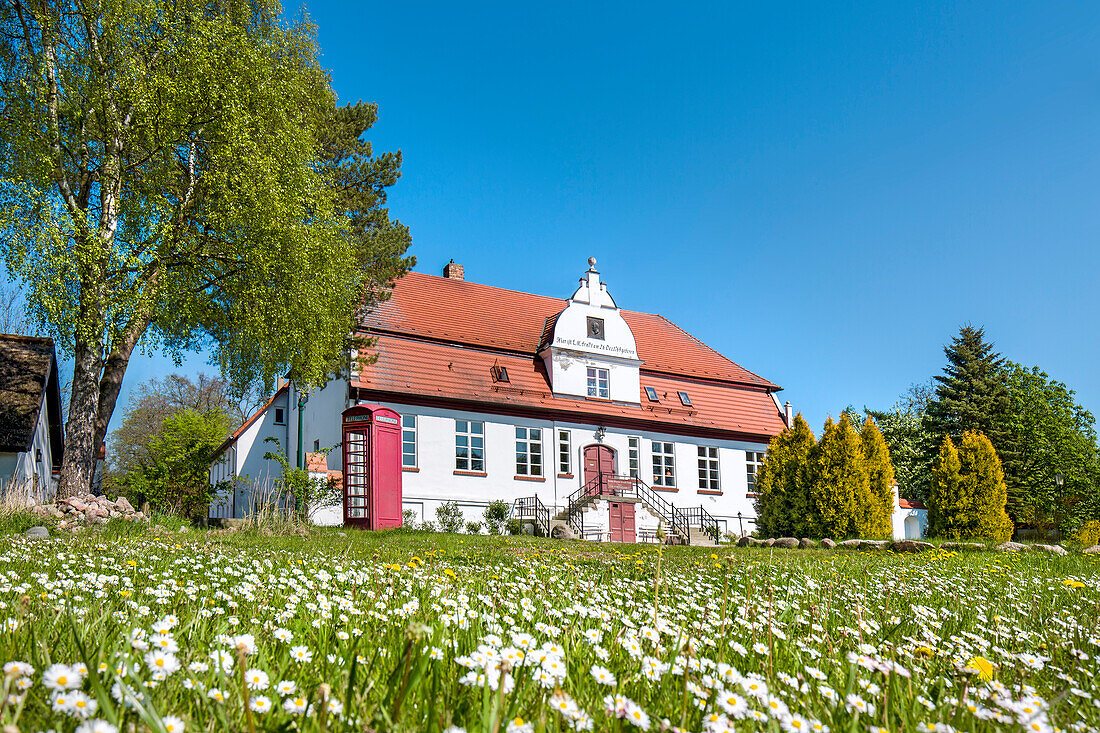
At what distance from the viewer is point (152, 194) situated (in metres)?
17.6

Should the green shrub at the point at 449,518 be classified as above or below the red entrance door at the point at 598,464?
below

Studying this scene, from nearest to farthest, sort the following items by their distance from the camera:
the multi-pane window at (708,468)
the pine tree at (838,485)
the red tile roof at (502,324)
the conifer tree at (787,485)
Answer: the pine tree at (838,485), the conifer tree at (787,485), the red tile roof at (502,324), the multi-pane window at (708,468)

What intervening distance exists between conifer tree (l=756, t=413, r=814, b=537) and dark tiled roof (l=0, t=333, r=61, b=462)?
19045mm

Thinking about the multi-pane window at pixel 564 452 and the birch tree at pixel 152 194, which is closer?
the birch tree at pixel 152 194

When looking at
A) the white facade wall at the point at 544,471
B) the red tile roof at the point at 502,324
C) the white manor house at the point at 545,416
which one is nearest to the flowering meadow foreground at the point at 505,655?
the white manor house at the point at 545,416

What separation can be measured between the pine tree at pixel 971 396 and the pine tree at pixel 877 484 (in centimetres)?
2151

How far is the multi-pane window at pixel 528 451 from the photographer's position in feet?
92.0

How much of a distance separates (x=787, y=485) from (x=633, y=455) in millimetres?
8307

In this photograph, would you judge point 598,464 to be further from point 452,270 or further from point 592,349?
point 452,270

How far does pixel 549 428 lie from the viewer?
28.8 metres

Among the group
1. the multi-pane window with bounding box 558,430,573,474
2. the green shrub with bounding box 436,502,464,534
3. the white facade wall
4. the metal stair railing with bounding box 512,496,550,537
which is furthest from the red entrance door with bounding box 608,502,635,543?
the green shrub with bounding box 436,502,464,534

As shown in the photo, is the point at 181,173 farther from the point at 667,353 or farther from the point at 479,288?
the point at 667,353

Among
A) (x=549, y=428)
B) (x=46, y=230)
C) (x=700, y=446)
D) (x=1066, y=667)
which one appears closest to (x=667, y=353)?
(x=700, y=446)

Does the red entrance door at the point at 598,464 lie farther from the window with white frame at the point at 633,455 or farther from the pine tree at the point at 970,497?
the pine tree at the point at 970,497
